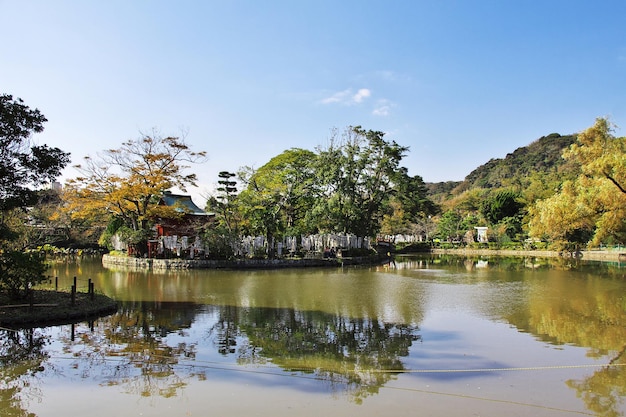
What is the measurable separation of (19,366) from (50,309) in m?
3.58

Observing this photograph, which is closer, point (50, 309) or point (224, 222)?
point (50, 309)

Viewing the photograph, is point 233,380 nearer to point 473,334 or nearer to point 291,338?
point 291,338

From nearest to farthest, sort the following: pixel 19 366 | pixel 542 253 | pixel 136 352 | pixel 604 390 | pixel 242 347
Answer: pixel 604 390, pixel 19 366, pixel 136 352, pixel 242 347, pixel 542 253

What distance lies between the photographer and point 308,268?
2509 cm

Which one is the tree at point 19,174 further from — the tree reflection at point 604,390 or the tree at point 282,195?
the tree at point 282,195

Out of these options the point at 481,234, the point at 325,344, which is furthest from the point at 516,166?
the point at 325,344

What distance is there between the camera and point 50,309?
10.4 metres

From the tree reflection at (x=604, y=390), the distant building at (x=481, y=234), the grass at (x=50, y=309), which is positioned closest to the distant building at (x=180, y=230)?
the grass at (x=50, y=309)

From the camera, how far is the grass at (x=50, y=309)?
32.2 feet

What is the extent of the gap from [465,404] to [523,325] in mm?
5231

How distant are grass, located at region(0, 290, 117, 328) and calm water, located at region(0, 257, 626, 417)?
464 mm

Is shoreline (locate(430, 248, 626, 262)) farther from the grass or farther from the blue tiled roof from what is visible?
the grass

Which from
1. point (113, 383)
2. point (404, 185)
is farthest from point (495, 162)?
point (113, 383)

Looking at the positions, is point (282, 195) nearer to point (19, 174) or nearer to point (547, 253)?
point (19, 174)
